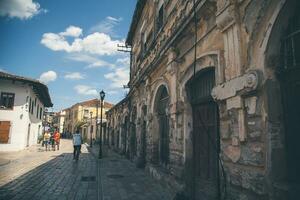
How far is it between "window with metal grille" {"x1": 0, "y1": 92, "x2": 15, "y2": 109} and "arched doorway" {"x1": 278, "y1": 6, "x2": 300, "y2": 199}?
20.7m

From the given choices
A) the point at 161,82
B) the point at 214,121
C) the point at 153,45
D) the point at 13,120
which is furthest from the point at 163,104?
the point at 13,120

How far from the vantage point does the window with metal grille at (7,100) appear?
19.3 m

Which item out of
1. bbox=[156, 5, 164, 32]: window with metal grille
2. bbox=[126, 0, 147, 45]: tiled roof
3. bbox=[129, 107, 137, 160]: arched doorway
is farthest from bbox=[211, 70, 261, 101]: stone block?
bbox=[129, 107, 137, 160]: arched doorway

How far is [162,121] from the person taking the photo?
9.19 m

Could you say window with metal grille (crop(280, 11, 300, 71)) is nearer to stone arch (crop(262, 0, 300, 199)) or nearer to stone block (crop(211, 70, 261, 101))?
stone arch (crop(262, 0, 300, 199))

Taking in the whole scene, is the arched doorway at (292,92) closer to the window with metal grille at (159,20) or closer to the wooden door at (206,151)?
the wooden door at (206,151)

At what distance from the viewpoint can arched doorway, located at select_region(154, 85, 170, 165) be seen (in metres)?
8.59

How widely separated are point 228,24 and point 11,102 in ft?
65.4

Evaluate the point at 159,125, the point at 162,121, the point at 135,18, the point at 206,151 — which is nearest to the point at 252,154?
the point at 206,151

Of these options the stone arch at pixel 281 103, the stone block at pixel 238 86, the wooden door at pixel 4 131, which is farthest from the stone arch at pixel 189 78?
the wooden door at pixel 4 131

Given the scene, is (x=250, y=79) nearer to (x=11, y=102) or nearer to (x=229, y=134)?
(x=229, y=134)

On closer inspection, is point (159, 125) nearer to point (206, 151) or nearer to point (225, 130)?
point (206, 151)

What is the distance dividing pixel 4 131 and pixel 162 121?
1540 cm

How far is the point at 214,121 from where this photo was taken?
17.6ft
